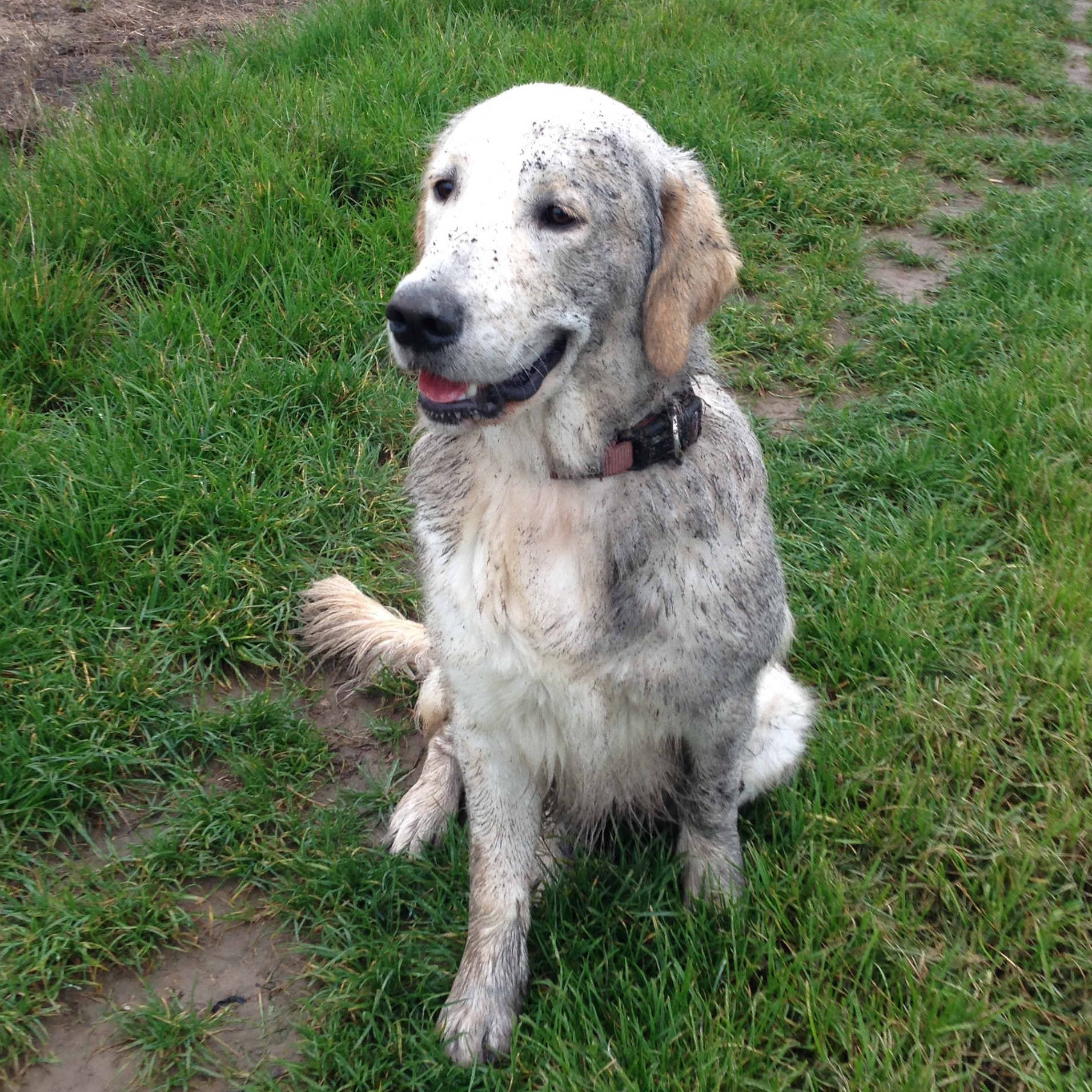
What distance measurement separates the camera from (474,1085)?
200 centimetres

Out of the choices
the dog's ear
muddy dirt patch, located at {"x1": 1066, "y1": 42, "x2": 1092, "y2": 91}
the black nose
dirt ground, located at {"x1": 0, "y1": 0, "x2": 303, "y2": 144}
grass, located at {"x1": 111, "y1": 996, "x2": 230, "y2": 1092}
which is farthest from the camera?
muddy dirt patch, located at {"x1": 1066, "y1": 42, "x2": 1092, "y2": 91}

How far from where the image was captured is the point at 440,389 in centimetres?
179

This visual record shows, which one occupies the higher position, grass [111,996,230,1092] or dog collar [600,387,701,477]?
dog collar [600,387,701,477]

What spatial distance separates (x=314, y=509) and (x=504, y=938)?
5.35ft

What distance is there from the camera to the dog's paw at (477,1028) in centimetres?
204

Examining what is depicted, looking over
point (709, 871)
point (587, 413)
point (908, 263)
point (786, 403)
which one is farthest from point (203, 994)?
point (908, 263)

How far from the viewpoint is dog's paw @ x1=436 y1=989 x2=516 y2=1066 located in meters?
2.04

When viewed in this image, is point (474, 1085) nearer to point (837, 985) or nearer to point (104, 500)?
point (837, 985)

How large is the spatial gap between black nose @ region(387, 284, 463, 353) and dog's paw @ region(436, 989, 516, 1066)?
52.6 inches

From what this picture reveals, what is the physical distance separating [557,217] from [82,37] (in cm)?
476

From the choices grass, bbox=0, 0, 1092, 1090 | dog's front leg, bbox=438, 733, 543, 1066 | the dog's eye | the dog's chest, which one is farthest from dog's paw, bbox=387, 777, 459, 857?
the dog's eye

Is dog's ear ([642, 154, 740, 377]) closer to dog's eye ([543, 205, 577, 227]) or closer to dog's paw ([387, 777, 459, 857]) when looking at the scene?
dog's eye ([543, 205, 577, 227])

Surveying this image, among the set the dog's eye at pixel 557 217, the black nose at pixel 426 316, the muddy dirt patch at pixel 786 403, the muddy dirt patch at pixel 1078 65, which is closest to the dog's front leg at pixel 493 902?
the black nose at pixel 426 316

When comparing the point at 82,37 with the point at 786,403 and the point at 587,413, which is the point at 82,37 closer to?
the point at 786,403
